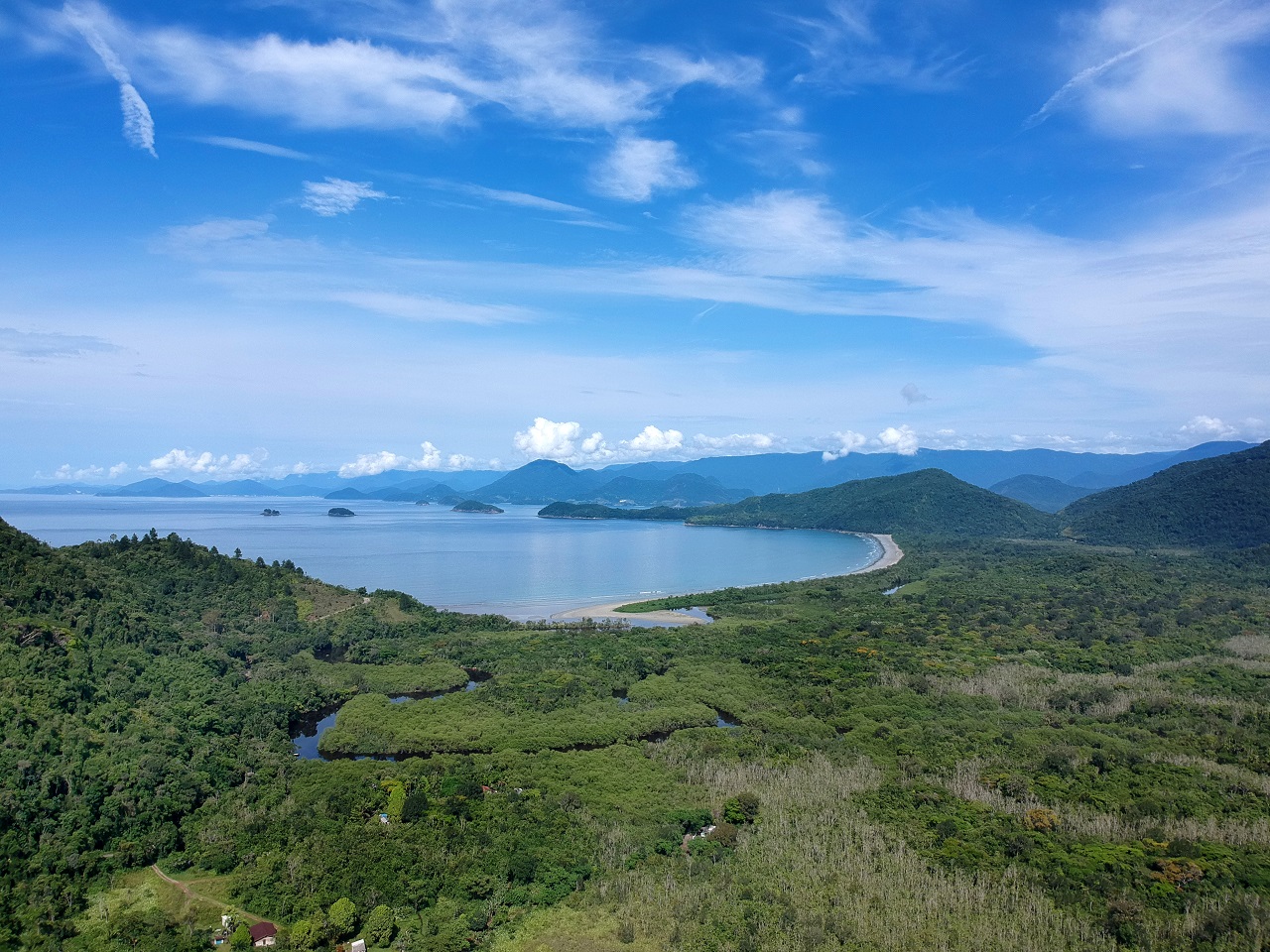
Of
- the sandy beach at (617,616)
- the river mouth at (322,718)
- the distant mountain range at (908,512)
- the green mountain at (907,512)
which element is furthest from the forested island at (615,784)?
the green mountain at (907,512)

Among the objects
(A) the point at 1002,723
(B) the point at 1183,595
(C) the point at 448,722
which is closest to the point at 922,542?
(B) the point at 1183,595

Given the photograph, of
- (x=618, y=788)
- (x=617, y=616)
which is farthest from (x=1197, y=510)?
(x=618, y=788)

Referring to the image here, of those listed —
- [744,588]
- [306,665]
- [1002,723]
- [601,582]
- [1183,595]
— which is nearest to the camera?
[1002,723]

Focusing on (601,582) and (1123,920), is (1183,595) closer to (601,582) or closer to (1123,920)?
(601,582)

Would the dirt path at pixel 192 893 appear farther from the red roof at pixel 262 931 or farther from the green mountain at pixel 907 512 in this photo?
the green mountain at pixel 907 512

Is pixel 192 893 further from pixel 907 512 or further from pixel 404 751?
pixel 907 512

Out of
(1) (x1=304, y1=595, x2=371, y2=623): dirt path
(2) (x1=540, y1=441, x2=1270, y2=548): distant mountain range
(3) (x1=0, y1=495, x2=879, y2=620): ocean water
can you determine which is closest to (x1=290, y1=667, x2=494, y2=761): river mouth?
(1) (x1=304, y1=595, x2=371, y2=623): dirt path

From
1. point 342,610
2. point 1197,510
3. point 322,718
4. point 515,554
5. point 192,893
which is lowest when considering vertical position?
point 322,718
